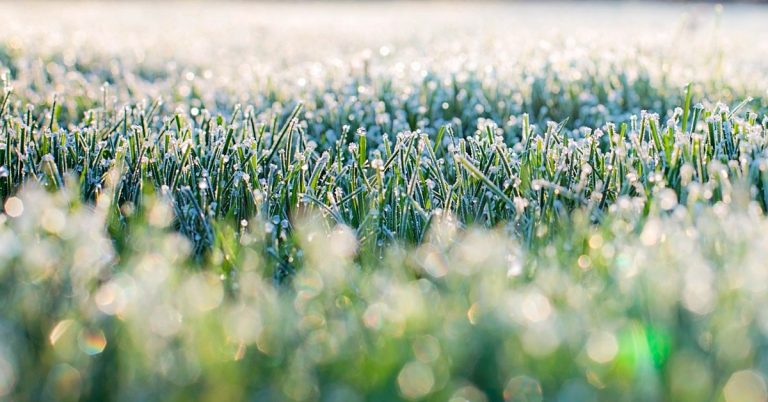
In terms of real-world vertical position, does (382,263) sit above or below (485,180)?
below

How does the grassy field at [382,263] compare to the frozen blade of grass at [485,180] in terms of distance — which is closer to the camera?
the grassy field at [382,263]

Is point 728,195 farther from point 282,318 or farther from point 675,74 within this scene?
point 675,74

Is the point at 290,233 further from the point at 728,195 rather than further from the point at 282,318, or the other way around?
the point at 728,195

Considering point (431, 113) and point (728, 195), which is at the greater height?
point (728, 195)

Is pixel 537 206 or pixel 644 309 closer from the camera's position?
pixel 644 309

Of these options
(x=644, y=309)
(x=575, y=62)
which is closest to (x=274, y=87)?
(x=575, y=62)

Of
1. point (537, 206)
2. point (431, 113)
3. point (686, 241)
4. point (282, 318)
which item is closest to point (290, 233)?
point (537, 206)

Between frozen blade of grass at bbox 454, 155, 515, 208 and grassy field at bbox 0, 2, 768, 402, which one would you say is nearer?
grassy field at bbox 0, 2, 768, 402

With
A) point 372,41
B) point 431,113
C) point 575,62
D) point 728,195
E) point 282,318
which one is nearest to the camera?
point 282,318

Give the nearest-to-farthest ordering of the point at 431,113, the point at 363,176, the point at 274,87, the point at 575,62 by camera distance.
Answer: the point at 363,176, the point at 431,113, the point at 274,87, the point at 575,62
